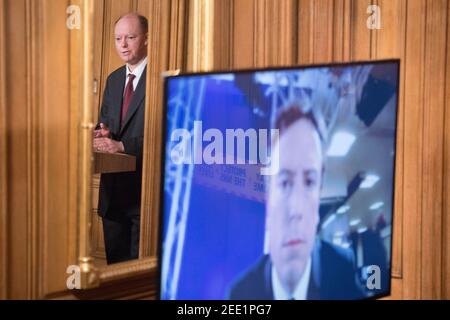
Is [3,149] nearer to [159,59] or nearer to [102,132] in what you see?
[102,132]

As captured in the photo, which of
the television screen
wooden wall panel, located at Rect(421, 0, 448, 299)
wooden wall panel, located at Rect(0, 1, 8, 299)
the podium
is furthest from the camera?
wooden wall panel, located at Rect(421, 0, 448, 299)

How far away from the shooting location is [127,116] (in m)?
1.98

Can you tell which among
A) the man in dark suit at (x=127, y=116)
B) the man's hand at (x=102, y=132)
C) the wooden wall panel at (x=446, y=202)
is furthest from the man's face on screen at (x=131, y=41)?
the wooden wall panel at (x=446, y=202)

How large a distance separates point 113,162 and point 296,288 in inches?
31.9

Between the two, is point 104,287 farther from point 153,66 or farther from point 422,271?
point 422,271

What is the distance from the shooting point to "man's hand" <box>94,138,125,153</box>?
1.90m

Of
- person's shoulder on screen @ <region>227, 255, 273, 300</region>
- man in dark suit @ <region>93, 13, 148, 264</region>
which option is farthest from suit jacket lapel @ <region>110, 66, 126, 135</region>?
person's shoulder on screen @ <region>227, 255, 273, 300</region>

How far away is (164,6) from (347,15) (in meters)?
0.65

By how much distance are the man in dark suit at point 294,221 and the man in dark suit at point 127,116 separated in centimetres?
71

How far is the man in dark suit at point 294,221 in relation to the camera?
1285 mm

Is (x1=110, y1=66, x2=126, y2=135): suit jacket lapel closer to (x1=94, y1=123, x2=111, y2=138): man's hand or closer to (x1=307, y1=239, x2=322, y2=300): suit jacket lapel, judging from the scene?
(x1=94, y1=123, x2=111, y2=138): man's hand

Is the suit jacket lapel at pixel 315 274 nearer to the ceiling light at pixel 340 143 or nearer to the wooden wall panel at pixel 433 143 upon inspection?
the ceiling light at pixel 340 143

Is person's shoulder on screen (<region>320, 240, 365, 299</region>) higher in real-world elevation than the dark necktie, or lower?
lower

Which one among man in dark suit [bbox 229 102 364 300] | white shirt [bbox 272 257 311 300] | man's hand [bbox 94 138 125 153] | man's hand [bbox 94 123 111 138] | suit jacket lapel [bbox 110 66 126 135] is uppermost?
suit jacket lapel [bbox 110 66 126 135]
